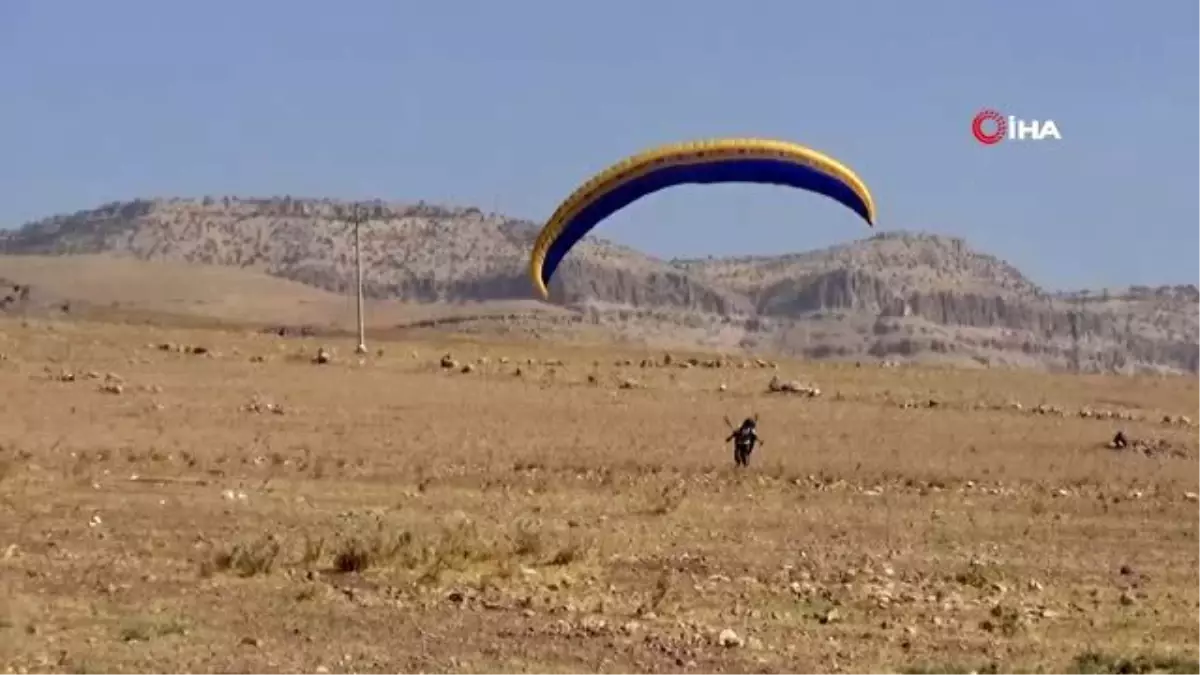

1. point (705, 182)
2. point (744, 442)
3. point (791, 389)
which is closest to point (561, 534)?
point (705, 182)

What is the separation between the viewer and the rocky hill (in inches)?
4680

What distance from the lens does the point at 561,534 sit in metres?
17.8

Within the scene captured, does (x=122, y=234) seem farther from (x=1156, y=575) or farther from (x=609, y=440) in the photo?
(x=1156, y=575)

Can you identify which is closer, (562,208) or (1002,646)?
(1002,646)

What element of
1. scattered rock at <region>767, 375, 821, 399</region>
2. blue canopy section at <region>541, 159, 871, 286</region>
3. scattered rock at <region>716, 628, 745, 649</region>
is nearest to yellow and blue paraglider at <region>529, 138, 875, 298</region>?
blue canopy section at <region>541, 159, 871, 286</region>

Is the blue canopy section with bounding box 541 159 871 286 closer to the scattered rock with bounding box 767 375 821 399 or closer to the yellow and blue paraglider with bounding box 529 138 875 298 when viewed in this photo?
the yellow and blue paraglider with bounding box 529 138 875 298

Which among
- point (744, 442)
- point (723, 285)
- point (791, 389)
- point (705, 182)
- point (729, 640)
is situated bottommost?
point (729, 640)

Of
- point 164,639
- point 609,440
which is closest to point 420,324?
point 609,440

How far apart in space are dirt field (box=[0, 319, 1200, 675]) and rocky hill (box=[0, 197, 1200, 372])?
69603 millimetres

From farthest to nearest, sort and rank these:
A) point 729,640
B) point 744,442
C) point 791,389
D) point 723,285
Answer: point 723,285 → point 791,389 → point 744,442 → point 729,640

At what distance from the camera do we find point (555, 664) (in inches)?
439

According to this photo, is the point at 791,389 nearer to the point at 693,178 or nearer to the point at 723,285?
the point at 693,178

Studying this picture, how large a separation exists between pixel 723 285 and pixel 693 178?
116 m

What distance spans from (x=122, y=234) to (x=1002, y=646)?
149 m
